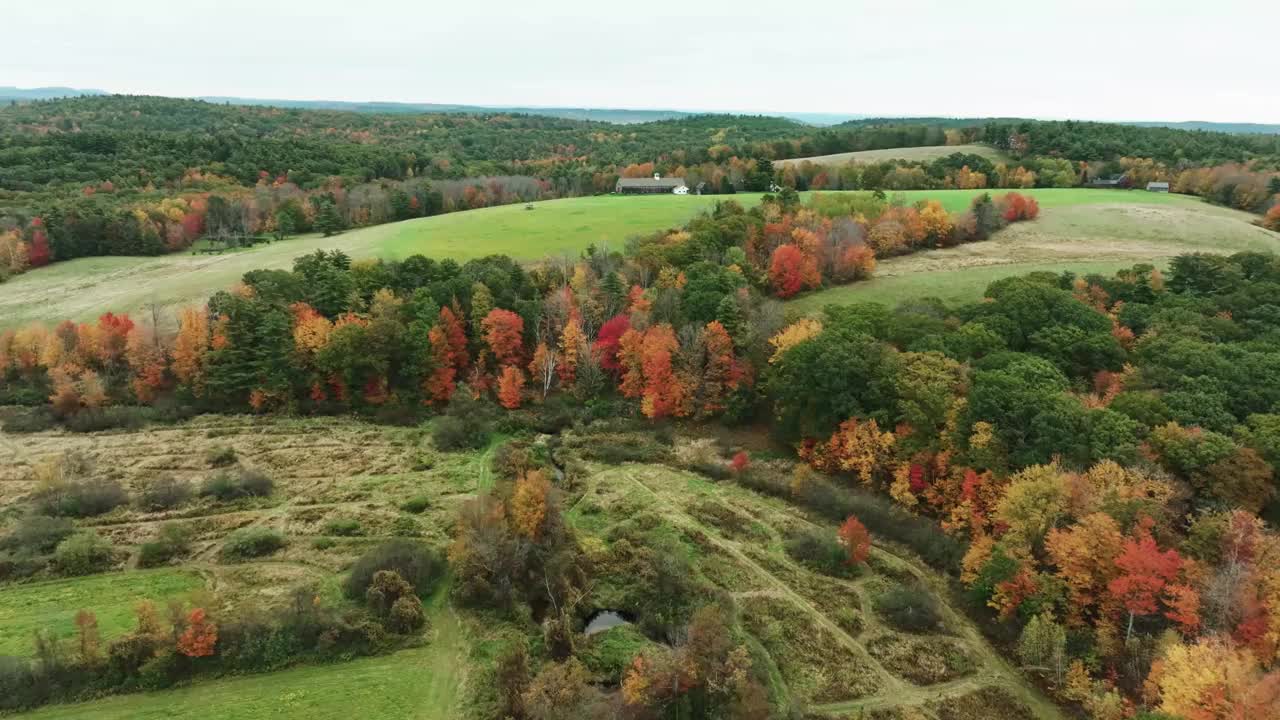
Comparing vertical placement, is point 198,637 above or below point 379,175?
below

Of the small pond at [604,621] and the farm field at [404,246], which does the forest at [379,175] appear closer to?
the farm field at [404,246]

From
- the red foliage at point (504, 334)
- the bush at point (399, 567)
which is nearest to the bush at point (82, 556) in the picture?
the bush at point (399, 567)

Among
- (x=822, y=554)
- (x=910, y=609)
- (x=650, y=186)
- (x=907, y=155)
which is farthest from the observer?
(x=907, y=155)

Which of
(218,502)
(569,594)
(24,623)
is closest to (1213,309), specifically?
(569,594)

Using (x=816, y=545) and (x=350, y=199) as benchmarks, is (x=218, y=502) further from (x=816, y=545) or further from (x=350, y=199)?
(x=350, y=199)

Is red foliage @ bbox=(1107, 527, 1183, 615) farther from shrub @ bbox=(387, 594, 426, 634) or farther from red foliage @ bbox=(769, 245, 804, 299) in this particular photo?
red foliage @ bbox=(769, 245, 804, 299)

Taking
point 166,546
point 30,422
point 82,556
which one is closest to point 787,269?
point 166,546

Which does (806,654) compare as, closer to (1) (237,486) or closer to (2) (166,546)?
(2) (166,546)
